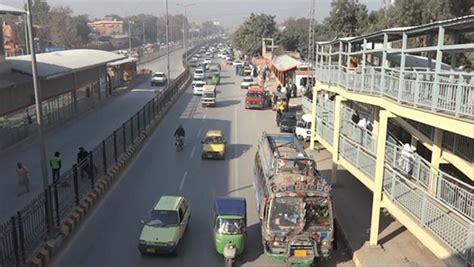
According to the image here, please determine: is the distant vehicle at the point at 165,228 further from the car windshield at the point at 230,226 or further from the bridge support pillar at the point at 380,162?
the bridge support pillar at the point at 380,162

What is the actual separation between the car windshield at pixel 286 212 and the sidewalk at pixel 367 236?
2.23 metres

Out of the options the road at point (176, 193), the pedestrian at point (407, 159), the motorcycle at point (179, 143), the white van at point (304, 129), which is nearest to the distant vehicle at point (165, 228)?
the road at point (176, 193)

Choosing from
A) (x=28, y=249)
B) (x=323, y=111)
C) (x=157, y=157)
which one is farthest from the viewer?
(x=157, y=157)

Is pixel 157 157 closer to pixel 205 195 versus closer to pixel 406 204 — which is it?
pixel 205 195

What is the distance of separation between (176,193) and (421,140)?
9364mm

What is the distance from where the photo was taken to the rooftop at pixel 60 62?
27.4m

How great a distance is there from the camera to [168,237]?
44.0 ft

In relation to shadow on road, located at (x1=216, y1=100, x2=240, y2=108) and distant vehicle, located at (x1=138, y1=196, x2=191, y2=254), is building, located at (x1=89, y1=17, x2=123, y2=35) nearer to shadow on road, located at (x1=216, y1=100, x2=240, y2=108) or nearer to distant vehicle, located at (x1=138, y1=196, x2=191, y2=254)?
shadow on road, located at (x1=216, y1=100, x2=240, y2=108)

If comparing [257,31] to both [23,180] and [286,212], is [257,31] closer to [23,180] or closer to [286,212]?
[23,180]

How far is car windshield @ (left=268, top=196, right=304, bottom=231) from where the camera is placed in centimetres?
1273

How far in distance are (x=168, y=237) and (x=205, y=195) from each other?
227 inches

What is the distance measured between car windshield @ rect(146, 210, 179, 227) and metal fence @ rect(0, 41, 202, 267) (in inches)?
117

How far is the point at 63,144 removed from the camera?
86.8ft

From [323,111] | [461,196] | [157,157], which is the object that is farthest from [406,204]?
[157,157]
